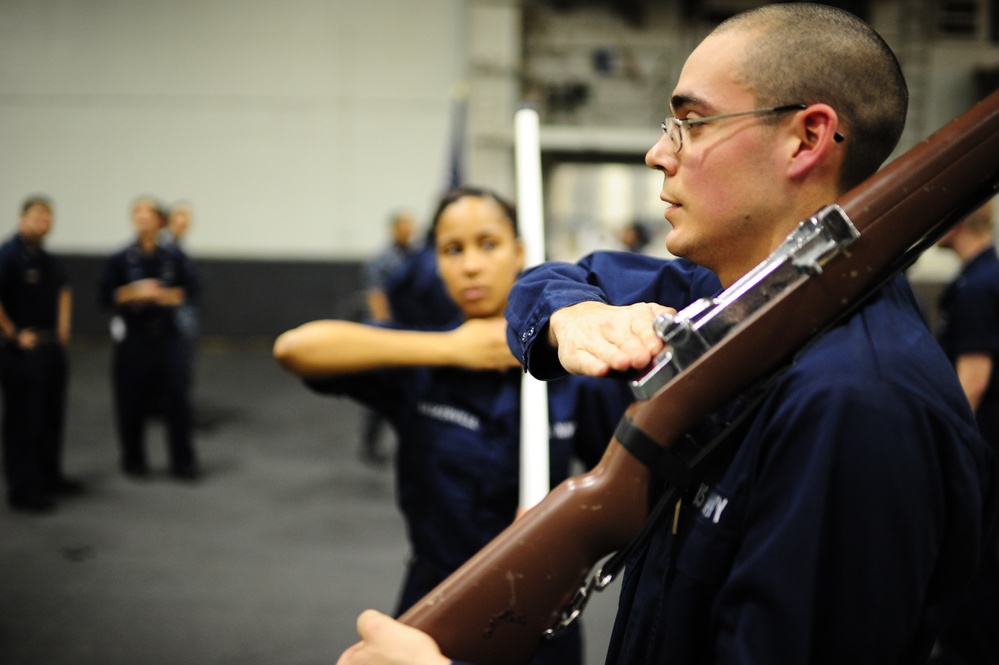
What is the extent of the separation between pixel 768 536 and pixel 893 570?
9cm

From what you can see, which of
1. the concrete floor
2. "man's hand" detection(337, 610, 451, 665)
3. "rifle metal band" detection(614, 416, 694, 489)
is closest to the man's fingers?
"man's hand" detection(337, 610, 451, 665)

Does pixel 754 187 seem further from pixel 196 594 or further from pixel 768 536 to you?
pixel 196 594

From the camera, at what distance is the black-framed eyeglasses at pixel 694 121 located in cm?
84

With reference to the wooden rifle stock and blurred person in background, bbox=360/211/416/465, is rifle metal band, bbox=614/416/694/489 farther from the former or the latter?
blurred person in background, bbox=360/211/416/465

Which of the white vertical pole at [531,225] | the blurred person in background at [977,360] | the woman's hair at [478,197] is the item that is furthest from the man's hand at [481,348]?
the blurred person in background at [977,360]

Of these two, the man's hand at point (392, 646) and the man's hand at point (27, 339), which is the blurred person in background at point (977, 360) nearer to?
the man's hand at point (392, 646)

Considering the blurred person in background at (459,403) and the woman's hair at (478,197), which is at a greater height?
the woman's hair at (478,197)

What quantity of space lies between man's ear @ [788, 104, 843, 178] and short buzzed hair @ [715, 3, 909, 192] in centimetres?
2

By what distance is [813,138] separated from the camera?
838 mm

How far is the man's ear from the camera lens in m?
0.83

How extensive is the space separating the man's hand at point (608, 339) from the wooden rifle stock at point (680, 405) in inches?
1.8

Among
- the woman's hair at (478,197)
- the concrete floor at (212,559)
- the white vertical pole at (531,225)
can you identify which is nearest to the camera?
the white vertical pole at (531,225)

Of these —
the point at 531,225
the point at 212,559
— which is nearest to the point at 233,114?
the point at 212,559

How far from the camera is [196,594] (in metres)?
3.52
